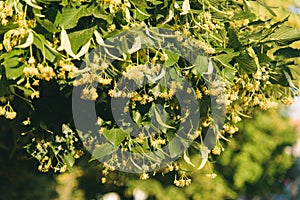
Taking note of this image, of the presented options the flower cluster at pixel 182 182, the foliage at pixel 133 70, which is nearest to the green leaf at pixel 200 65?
the foliage at pixel 133 70

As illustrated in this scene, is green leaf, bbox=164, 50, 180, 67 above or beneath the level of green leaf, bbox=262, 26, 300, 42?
above

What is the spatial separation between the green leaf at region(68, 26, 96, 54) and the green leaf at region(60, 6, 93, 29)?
2 cm

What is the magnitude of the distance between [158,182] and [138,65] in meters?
4.80

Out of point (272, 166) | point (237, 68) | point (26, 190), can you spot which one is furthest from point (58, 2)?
point (272, 166)

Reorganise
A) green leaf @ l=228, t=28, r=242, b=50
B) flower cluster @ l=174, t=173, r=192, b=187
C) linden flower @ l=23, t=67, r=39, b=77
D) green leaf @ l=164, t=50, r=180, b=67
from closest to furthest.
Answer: linden flower @ l=23, t=67, r=39, b=77, green leaf @ l=164, t=50, r=180, b=67, green leaf @ l=228, t=28, r=242, b=50, flower cluster @ l=174, t=173, r=192, b=187

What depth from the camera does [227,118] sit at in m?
1.57

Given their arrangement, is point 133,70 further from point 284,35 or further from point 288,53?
point 288,53

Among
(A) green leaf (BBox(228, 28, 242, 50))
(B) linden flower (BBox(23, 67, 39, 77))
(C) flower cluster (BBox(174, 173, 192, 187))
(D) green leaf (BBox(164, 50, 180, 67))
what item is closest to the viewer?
(B) linden flower (BBox(23, 67, 39, 77))

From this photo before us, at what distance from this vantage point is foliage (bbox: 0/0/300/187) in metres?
1.29

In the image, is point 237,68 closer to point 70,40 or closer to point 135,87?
point 135,87

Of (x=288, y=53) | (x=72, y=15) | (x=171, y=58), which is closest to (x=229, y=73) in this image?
(x=171, y=58)

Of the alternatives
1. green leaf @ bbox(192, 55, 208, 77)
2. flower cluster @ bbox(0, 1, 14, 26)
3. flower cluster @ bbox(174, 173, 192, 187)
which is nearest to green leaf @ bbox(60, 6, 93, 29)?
flower cluster @ bbox(0, 1, 14, 26)

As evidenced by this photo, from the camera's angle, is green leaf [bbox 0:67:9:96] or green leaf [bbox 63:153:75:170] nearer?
green leaf [bbox 0:67:9:96]

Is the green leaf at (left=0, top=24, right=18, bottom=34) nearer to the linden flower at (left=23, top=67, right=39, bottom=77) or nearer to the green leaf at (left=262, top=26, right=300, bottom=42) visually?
the linden flower at (left=23, top=67, right=39, bottom=77)
